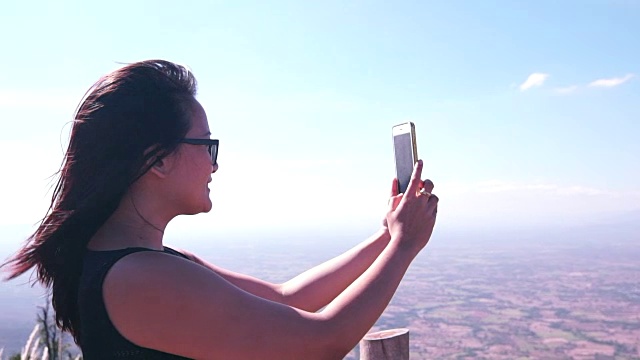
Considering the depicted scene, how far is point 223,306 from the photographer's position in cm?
138

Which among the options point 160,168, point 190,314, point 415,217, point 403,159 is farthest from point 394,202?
point 190,314

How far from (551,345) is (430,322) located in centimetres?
1135

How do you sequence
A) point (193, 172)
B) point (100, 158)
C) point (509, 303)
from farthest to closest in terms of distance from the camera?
point (509, 303), point (193, 172), point (100, 158)

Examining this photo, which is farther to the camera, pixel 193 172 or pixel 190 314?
pixel 193 172

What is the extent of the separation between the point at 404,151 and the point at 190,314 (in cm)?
107

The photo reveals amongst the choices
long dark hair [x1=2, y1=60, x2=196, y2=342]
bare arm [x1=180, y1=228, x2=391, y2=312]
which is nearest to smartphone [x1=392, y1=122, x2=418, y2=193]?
bare arm [x1=180, y1=228, x2=391, y2=312]

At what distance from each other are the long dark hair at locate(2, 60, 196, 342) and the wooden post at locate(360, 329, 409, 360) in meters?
1.19

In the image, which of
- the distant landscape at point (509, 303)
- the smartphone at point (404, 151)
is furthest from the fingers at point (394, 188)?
the distant landscape at point (509, 303)

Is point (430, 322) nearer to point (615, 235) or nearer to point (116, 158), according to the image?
point (116, 158)

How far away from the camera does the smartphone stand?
2.12m

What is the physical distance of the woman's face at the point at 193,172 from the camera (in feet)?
5.41

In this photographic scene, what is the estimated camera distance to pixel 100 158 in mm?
1571

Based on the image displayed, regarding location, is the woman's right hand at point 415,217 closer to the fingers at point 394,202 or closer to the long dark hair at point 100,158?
the fingers at point 394,202

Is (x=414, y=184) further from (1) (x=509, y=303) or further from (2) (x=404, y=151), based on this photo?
(1) (x=509, y=303)
